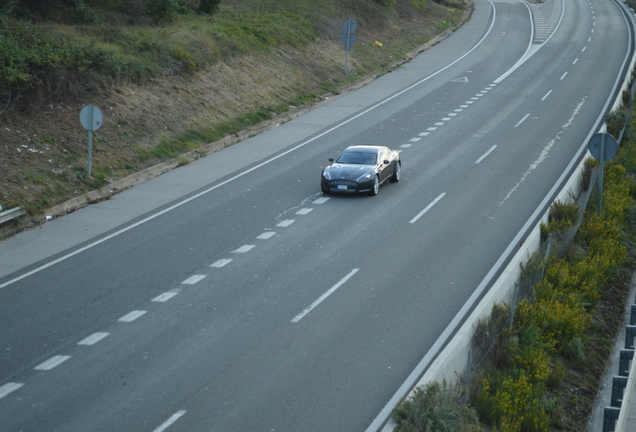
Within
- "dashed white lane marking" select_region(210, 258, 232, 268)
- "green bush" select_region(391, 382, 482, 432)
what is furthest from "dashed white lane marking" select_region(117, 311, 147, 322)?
"green bush" select_region(391, 382, 482, 432)

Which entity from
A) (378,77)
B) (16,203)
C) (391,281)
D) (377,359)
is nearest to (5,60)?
(16,203)

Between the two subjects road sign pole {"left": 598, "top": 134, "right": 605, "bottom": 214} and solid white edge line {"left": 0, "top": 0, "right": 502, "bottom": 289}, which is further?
road sign pole {"left": 598, "top": 134, "right": 605, "bottom": 214}

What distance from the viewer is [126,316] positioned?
13656mm

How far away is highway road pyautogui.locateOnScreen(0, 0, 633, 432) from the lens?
1090 cm

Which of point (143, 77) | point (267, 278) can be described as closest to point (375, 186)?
point (267, 278)

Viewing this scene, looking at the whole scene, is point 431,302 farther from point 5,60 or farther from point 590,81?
point 590,81

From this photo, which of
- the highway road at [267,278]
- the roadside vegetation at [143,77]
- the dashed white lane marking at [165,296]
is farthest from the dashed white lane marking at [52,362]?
the roadside vegetation at [143,77]

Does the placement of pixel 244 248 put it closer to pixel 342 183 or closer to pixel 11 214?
pixel 342 183

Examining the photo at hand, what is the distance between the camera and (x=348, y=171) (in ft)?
72.1

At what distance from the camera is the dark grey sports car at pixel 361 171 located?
21719mm

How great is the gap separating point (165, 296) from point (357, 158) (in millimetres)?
9869

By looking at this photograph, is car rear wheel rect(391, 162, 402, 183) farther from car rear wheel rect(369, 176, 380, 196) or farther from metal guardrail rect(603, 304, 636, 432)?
metal guardrail rect(603, 304, 636, 432)

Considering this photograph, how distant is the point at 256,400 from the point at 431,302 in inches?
189

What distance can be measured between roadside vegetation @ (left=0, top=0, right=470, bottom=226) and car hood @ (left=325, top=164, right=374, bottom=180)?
564cm
